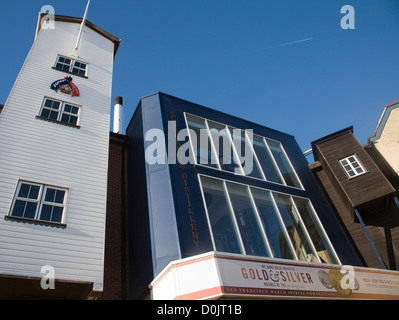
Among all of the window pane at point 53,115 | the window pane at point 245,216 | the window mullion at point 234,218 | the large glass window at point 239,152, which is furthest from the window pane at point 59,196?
the window pane at point 245,216

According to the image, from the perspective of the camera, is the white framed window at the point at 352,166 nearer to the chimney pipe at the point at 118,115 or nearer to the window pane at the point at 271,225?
the window pane at the point at 271,225

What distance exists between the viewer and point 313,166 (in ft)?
57.9

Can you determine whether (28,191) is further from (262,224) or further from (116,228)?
(262,224)

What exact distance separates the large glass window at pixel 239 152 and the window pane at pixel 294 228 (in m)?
1.24

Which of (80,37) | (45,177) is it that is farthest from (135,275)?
(80,37)

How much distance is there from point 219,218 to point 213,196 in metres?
0.99

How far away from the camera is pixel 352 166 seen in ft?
53.1

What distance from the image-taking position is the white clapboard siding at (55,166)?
798cm

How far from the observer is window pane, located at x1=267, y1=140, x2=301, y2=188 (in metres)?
14.7
